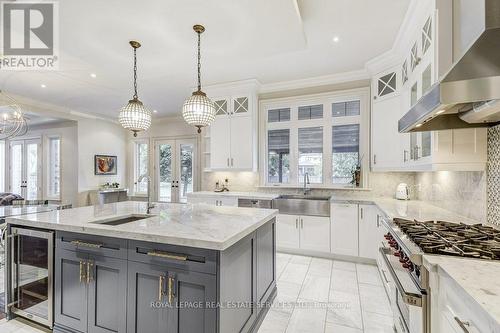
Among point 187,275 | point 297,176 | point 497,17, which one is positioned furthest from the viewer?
point 297,176

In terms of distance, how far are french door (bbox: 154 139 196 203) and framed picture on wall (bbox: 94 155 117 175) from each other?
1.19m

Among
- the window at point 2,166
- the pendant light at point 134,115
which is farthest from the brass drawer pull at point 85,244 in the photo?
the window at point 2,166

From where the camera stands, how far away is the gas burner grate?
1188mm

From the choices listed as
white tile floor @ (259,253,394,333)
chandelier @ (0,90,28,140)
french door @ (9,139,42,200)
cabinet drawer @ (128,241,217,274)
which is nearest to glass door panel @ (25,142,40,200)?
french door @ (9,139,42,200)

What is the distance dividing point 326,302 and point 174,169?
5.27 metres

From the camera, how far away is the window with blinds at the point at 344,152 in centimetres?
398

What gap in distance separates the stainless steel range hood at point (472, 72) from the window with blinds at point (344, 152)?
223cm

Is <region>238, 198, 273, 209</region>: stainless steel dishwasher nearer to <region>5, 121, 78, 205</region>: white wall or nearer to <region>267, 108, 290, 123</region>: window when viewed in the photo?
<region>267, 108, 290, 123</region>: window

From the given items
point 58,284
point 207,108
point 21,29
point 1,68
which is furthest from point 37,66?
point 58,284

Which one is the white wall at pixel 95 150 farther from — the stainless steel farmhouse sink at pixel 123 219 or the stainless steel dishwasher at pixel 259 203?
the stainless steel farmhouse sink at pixel 123 219

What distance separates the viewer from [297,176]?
432 centimetres

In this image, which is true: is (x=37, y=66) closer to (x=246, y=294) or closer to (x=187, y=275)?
(x=187, y=275)

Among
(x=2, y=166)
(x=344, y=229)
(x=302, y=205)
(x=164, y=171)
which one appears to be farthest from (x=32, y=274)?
(x=2, y=166)

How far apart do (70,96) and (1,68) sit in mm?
1502
